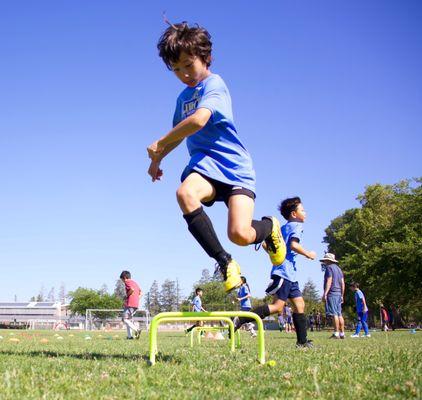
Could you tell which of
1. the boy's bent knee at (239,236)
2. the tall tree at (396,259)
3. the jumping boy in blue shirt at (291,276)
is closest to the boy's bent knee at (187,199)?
the boy's bent knee at (239,236)

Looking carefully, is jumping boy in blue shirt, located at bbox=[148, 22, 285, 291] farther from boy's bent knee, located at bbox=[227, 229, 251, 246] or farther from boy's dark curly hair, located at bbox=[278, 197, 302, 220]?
boy's dark curly hair, located at bbox=[278, 197, 302, 220]

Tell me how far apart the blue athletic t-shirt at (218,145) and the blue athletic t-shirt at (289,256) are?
3.26 meters

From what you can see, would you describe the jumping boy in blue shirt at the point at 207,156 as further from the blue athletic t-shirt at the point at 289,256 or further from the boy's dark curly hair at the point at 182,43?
the blue athletic t-shirt at the point at 289,256

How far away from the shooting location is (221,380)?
3.07 meters

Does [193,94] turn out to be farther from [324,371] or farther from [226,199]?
[324,371]

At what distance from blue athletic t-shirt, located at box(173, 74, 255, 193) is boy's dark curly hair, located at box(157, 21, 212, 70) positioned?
0.26 meters

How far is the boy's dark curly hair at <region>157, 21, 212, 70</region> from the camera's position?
14.2 ft

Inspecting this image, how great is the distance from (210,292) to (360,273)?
68693mm

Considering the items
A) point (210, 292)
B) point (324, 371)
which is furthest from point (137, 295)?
point (210, 292)

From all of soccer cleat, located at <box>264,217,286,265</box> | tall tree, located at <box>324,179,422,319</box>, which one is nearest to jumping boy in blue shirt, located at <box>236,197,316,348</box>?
soccer cleat, located at <box>264,217,286,265</box>

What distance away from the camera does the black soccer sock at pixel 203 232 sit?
4.01 m

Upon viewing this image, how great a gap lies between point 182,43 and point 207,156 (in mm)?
983

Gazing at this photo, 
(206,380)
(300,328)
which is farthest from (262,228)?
(300,328)

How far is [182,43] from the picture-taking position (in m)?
4.30
